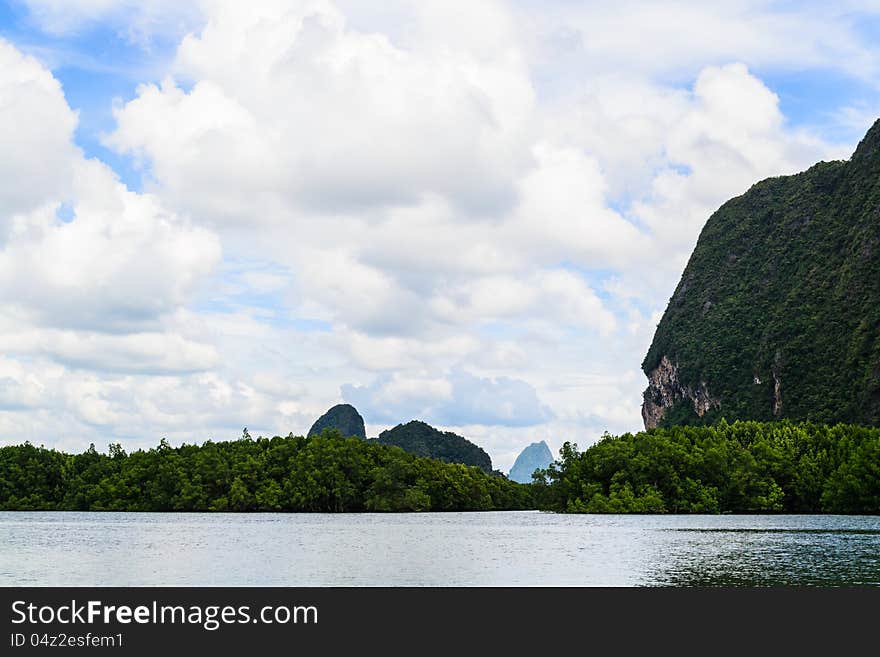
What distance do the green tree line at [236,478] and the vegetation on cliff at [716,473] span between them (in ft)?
93.4

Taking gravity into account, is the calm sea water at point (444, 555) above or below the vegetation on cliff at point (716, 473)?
below

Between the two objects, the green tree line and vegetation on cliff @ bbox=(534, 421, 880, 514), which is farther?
the green tree line

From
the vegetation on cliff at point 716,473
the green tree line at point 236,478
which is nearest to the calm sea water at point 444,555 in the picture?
the vegetation on cliff at point 716,473

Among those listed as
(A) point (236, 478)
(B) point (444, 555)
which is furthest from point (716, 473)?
Answer: (B) point (444, 555)

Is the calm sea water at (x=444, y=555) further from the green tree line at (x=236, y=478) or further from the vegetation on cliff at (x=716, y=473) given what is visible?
the green tree line at (x=236, y=478)

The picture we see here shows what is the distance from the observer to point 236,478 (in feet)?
452

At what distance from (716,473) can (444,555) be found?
70.4m

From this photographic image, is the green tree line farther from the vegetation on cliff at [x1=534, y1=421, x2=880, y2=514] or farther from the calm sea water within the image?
the calm sea water

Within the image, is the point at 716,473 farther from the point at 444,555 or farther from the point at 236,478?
the point at 444,555

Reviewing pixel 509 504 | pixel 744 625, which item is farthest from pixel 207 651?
pixel 509 504

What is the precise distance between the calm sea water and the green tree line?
4525 cm

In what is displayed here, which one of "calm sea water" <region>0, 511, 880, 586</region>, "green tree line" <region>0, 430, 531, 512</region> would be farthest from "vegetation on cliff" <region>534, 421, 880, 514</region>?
"green tree line" <region>0, 430, 531, 512</region>

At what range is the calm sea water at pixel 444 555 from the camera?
45250 mm

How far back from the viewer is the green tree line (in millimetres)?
137625
